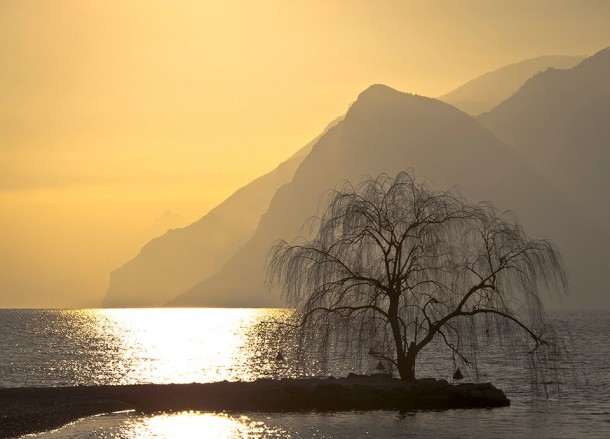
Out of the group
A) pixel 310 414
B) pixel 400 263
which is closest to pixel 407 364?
pixel 400 263

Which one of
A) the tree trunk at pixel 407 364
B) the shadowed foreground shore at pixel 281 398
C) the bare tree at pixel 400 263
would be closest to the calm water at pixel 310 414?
the shadowed foreground shore at pixel 281 398

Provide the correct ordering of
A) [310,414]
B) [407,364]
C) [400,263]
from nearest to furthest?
→ [310,414]
[400,263]
[407,364]

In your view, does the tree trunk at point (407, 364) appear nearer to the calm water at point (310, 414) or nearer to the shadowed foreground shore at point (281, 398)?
the shadowed foreground shore at point (281, 398)

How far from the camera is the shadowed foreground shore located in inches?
2114

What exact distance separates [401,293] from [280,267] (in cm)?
690

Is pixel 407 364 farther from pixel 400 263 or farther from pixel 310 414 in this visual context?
pixel 310 414

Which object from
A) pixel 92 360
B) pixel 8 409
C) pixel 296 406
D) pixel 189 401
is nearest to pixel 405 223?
pixel 296 406

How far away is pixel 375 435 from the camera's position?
45.5m

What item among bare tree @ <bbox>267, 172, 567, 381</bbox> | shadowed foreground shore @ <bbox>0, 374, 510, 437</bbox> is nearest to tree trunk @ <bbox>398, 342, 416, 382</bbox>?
bare tree @ <bbox>267, 172, 567, 381</bbox>

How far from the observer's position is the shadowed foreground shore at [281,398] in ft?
176

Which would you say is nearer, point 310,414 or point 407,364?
point 310,414

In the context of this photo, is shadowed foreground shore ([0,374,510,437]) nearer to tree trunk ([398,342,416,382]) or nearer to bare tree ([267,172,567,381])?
tree trunk ([398,342,416,382])

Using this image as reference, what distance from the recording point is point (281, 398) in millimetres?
55188

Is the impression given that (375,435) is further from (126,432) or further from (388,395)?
(126,432)
